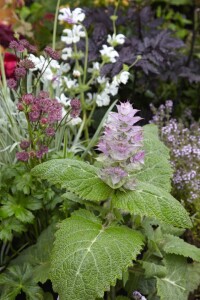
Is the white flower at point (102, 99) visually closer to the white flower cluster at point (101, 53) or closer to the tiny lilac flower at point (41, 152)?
the white flower cluster at point (101, 53)

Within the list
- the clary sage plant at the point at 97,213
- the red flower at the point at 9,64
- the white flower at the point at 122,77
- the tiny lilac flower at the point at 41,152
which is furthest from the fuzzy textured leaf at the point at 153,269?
the red flower at the point at 9,64

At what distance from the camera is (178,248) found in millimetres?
1539

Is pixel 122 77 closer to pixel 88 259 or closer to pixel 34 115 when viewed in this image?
pixel 34 115

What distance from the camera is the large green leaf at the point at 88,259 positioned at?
1211 millimetres

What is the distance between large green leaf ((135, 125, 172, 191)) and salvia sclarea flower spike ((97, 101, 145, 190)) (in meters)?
0.20

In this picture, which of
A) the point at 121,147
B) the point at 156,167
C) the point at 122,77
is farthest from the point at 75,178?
the point at 122,77

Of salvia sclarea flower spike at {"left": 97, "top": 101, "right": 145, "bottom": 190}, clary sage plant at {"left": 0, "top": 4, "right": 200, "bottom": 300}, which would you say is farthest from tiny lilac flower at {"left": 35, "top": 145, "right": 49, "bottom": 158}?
salvia sclarea flower spike at {"left": 97, "top": 101, "right": 145, "bottom": 190}

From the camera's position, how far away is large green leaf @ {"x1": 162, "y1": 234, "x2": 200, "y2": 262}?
1.51m

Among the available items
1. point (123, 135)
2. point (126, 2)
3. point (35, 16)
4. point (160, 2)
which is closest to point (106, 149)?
point (123, 135)

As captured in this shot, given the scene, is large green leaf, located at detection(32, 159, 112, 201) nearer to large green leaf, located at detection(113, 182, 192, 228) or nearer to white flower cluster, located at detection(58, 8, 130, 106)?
large green leaf, located at detection(113, 182, 192, 228)

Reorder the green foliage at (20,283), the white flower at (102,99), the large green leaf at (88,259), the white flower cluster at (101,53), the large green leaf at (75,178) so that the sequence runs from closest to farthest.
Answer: the large green leaf at (88,259), the large green leaf at (75,178), the green foliage at (20,283), the white flower cluster at (101,53), the white flower at (102,99)

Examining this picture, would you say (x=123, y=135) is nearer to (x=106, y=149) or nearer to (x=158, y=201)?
(x=106, y=149)

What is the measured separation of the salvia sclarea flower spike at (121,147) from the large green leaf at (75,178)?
3 centimetres

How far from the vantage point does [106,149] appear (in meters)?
1.31
